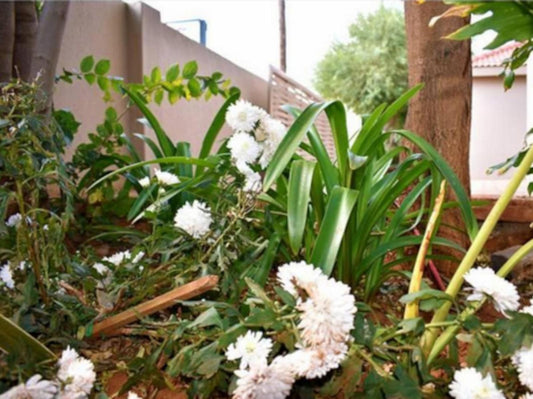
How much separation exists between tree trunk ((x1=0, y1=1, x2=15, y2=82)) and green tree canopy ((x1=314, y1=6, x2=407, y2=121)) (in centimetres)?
1056

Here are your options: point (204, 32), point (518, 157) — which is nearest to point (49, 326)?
point (518, 157)

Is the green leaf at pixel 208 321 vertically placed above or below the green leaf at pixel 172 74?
below

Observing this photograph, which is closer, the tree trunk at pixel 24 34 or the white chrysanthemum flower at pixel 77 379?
the white chrysanthemum flower at pixel 77 379

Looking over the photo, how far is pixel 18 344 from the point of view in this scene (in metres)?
0.61

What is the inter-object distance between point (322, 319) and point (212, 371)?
160 mm

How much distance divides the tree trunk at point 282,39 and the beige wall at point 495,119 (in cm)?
406

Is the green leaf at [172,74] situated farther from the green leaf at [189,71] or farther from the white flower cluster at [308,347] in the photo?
the white flower cluster at [308,347]

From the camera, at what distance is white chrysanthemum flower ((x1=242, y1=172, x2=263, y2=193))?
0.99 meters

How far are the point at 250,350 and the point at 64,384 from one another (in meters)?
0.21

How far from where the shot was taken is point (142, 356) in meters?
0.73

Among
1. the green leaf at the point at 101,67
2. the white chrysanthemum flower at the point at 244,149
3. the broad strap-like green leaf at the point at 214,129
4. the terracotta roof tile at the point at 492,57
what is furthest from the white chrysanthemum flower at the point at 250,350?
the terracotta roof tile at the point at 492,57

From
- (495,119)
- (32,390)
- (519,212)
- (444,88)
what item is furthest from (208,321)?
(495,119)

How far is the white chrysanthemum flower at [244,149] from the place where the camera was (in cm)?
105

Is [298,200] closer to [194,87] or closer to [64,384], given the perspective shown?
[64,384]
